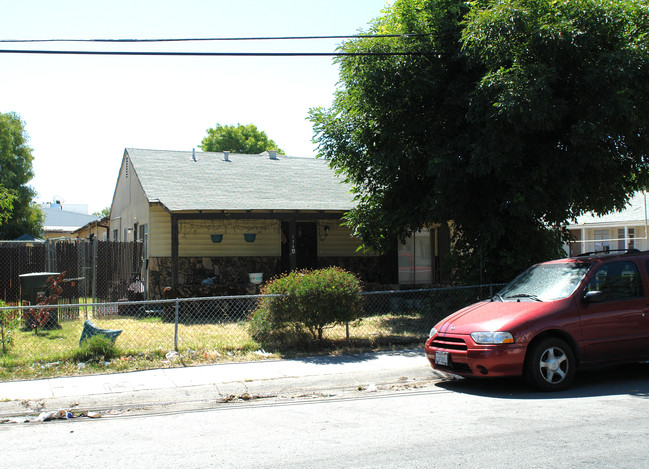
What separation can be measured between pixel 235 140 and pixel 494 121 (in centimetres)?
3735

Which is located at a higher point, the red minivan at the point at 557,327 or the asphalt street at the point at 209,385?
the red minivan at the point at 557,327

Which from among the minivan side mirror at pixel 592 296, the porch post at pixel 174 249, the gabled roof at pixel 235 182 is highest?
the gabled roof at pixel 235 182

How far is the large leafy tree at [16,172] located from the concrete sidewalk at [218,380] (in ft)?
92.4

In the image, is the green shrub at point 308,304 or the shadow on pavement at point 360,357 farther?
the green shrub at point 308,304

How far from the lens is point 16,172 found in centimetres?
3344

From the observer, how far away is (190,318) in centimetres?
1407

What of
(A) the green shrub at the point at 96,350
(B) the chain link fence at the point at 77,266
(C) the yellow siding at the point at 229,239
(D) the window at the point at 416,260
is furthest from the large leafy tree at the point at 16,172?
(A) the green shrub at the point at 96,350

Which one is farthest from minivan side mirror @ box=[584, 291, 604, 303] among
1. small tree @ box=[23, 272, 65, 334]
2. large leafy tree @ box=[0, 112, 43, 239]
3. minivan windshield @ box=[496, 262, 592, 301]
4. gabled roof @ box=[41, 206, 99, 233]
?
gabled roof @ box=[41, 206, 99, 233]

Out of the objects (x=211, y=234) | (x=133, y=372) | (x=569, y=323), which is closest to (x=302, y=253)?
(x=211, y=234)

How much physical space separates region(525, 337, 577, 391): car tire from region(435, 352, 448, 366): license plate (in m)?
0.98

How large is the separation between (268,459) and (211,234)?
40.5 feet

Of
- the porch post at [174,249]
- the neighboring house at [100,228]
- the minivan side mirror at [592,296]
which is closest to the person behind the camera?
the minivan side mirror at [592,296]

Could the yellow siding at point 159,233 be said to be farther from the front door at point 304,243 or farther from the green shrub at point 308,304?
the green shrub at point 308,304

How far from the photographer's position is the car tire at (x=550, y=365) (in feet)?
23.1
